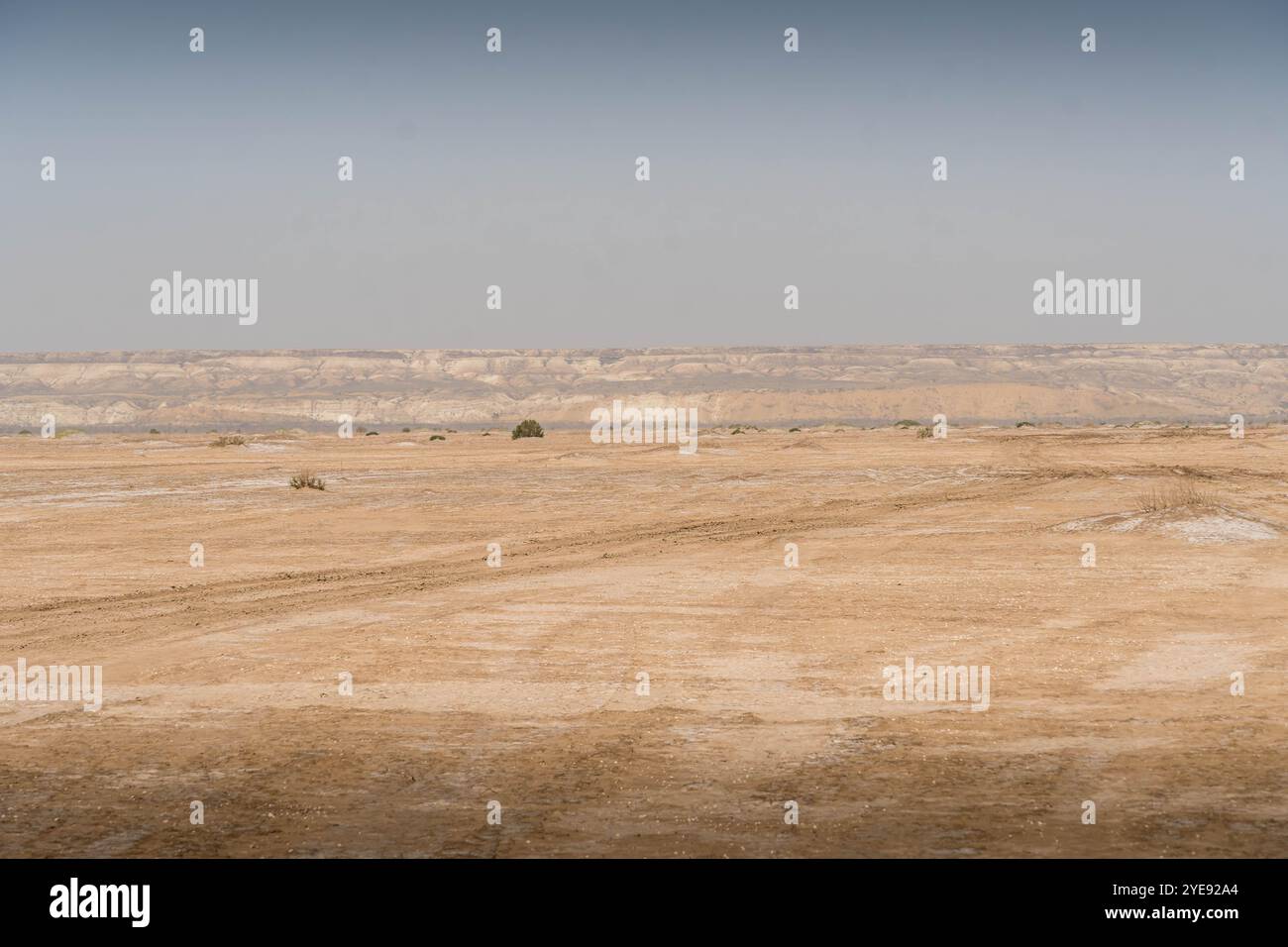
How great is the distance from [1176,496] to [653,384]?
143m

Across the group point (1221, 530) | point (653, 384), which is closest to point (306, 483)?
point (1221, 530)

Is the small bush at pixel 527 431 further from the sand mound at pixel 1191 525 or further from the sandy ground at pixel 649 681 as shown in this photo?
the sand mound at pixel 1191 525

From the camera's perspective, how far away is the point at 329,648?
1209 cm

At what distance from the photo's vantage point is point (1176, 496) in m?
24.2

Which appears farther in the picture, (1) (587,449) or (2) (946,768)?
(1) (587,449)

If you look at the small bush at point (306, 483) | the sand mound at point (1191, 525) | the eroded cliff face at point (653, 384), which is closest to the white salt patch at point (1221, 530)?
the sand mound at point (1191, 525)

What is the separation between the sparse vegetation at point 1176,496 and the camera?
2164cm

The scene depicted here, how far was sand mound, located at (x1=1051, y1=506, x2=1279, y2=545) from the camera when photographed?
63.2 feet

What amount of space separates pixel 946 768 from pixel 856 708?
5.80ft

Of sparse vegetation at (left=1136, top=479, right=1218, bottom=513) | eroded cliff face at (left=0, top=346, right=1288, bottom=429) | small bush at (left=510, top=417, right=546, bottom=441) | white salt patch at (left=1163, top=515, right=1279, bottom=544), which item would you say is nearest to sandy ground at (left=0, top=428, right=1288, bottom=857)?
white salt patch at (left=1163, top=515, right=1279, bottom=544)
